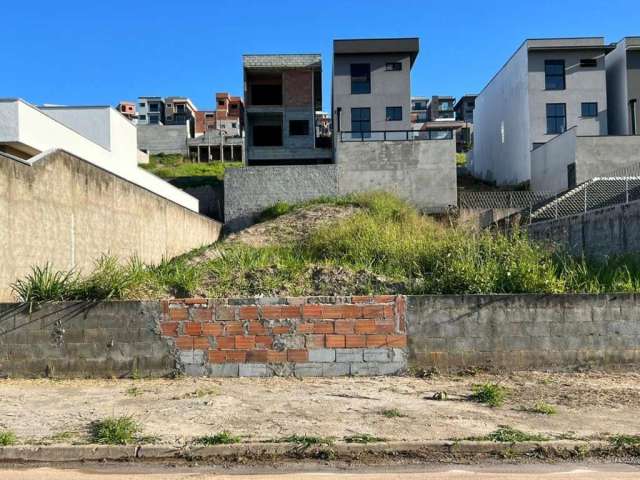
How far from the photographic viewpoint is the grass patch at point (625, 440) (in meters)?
5.04

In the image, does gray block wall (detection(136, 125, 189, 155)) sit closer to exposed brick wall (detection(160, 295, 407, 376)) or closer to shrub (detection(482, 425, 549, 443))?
exposed brick wall (detection(160, 295, 407, 376))

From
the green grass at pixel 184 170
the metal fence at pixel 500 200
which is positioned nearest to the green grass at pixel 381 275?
the metal fence at pixel 500 200

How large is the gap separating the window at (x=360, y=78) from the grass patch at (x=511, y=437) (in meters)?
37.9

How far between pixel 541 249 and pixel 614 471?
5.75 metres

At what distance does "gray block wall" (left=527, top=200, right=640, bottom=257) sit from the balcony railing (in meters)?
12.3

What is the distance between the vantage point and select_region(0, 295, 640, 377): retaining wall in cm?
755

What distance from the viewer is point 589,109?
38.4 metres

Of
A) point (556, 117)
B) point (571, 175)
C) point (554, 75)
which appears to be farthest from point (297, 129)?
point (571, 175)

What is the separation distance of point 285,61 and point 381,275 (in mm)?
35725

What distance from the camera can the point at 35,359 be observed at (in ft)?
25.1

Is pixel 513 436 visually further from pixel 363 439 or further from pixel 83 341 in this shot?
pixel 83 341

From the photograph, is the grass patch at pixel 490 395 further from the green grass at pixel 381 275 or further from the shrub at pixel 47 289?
the shrub at pixel 47 289

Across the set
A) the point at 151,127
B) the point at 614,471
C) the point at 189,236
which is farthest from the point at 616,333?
the point at 151,127

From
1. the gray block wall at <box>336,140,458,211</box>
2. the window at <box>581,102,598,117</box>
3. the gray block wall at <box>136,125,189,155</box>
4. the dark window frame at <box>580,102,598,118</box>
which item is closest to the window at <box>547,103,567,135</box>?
the dark window frame at <box>580,102,598,118</box>
